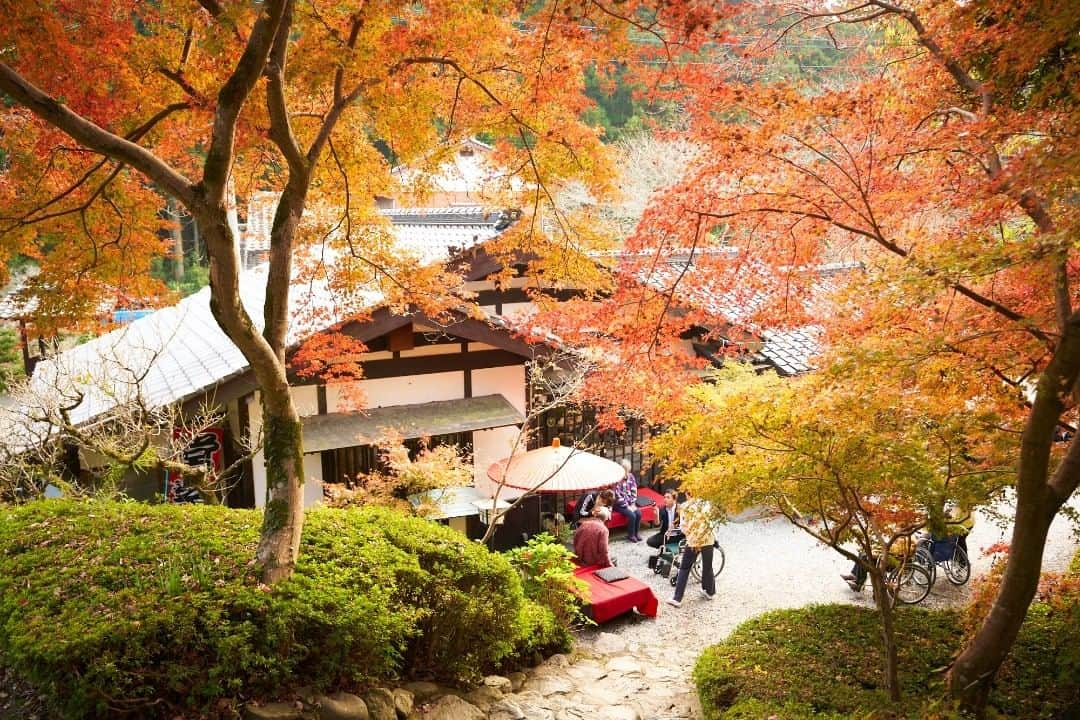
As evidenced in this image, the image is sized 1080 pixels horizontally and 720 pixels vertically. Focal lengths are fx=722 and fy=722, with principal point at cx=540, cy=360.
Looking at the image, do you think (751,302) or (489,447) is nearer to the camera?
(751,302)

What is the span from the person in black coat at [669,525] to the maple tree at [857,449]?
172 inches

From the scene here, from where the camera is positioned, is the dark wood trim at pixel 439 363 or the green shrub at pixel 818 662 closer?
the green shrub at pixel 818 662

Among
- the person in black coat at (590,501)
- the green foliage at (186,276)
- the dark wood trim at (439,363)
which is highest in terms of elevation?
→ the green foliage at (186,276)

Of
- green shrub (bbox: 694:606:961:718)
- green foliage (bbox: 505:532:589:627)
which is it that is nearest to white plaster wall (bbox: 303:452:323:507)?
green foliage (bbox: 505:532:589:627)

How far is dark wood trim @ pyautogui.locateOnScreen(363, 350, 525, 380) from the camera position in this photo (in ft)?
36.1

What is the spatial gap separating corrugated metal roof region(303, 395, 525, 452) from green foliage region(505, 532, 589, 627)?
2539mm

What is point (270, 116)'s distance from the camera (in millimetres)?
5281

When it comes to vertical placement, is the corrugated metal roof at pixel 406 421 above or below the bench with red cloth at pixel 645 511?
above

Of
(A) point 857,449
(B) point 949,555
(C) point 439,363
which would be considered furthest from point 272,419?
(B) point 949,555

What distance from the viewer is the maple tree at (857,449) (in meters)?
5.79

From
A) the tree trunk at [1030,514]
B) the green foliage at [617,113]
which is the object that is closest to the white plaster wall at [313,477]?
the tree trunk at [1030,514]

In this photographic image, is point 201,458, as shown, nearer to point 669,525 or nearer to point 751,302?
point 669,525

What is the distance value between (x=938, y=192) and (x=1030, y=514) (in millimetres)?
2633

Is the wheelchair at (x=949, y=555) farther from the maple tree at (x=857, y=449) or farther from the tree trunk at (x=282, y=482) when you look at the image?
the tree trunk at (x=282, y=482)
